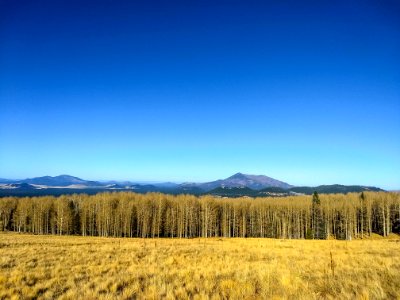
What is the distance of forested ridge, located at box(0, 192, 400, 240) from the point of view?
82.8 meters

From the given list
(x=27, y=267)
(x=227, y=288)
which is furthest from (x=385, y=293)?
(x=27, y=267)

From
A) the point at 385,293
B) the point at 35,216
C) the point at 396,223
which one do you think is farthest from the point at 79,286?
the point at 396,223

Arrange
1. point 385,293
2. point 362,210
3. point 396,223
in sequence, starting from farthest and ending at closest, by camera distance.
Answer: point 396,223 → point 362,210 → point 385,293

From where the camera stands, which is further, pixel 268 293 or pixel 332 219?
pixel 332 219

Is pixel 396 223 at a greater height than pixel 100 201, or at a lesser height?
lesser

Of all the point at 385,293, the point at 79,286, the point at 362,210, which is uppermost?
the point at 385,293

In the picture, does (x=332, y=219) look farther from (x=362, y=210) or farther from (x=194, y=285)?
(x=194, y=285)

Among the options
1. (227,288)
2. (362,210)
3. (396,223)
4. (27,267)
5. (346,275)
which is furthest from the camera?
(396,223)

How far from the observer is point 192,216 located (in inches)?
3487

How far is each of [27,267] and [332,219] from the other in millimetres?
88554

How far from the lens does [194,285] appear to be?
33.9 feet

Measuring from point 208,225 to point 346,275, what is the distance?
7891 cm

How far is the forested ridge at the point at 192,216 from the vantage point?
271ft

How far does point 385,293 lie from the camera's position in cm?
822
